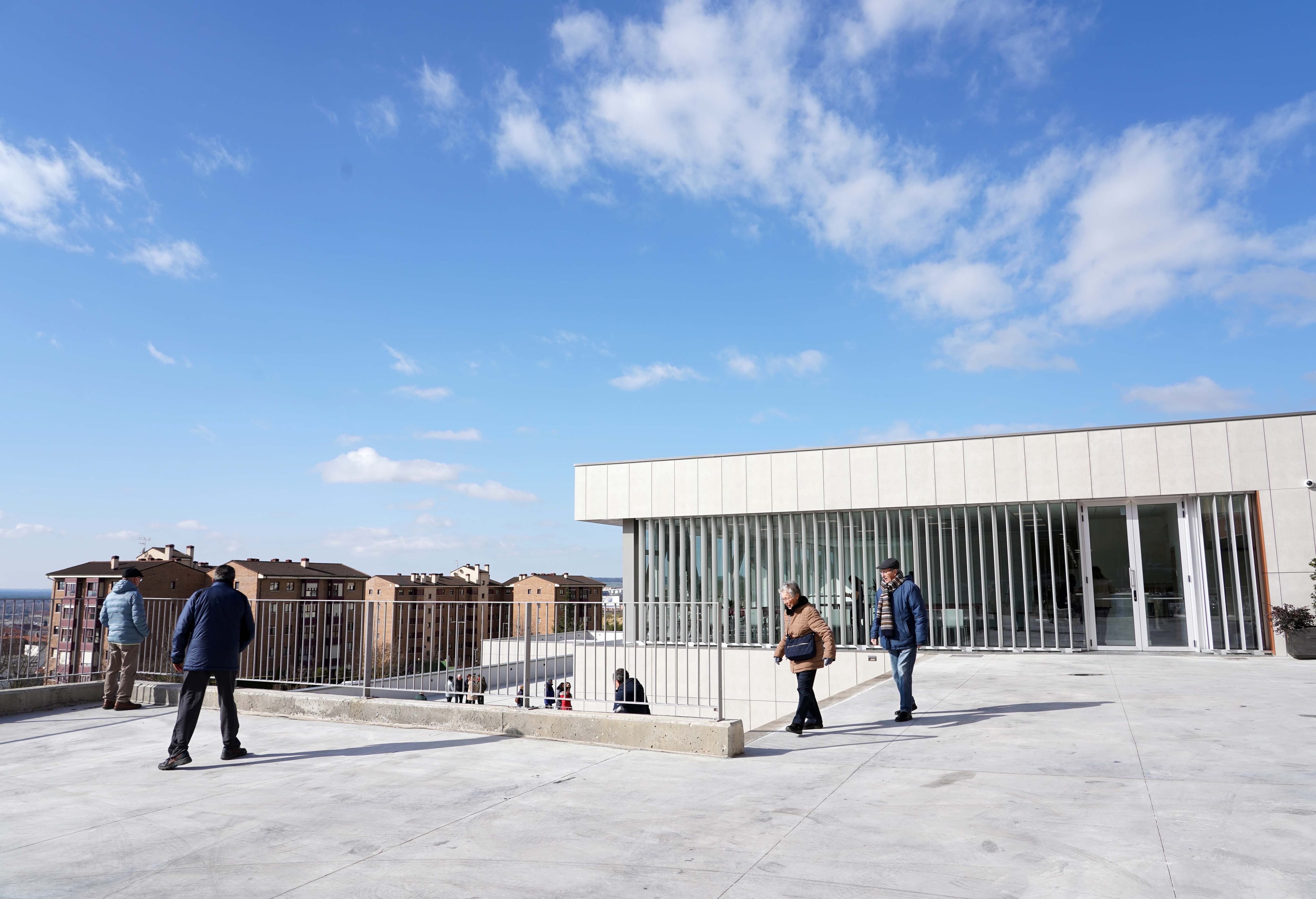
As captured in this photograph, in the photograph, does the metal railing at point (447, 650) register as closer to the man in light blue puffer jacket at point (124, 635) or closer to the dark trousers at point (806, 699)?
the man in light blue puffer jacket at point (124, 635)

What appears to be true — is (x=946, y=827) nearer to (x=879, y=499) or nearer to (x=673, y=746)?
(x=673, y=746)

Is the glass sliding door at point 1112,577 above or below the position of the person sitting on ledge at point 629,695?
above

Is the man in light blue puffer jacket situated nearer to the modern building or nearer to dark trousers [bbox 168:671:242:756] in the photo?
dark trousers [bbox 168:671:242:756]

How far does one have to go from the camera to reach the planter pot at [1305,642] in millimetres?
14031

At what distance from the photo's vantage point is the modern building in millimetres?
15219

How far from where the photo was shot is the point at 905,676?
876 cm

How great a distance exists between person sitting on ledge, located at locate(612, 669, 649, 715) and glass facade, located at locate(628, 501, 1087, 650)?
5997 millimetres

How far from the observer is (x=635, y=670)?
8289mm

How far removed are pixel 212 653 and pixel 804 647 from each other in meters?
5.45

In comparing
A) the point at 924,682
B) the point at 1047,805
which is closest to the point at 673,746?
the point at 1047,805

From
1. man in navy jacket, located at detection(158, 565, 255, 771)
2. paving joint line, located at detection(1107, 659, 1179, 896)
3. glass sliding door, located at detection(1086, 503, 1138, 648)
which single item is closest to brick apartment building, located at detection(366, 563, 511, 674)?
man in navy jacket, located at detection(158, 565, 255, 771)

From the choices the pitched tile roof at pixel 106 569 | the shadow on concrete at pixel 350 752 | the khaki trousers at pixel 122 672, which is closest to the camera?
the shadow on concrete at pixel 350 752

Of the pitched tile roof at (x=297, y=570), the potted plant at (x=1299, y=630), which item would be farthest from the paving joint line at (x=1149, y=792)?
the pitched tile roof at (x=297, y=570)

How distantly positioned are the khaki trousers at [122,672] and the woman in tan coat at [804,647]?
309 inches
